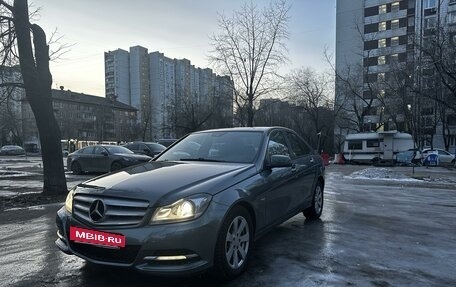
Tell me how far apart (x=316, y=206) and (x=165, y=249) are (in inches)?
167

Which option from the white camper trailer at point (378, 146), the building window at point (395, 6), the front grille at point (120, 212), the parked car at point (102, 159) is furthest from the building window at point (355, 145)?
the building window at point (395, 6)

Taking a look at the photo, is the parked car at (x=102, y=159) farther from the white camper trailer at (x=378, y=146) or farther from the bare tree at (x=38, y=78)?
the white camper trailer at (x=378, y=146)

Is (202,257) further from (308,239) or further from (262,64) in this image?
(262,64)

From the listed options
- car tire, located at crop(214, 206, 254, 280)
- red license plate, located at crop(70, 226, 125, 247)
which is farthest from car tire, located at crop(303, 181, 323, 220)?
red license plate, located at crop(70, 226, 125, 247)

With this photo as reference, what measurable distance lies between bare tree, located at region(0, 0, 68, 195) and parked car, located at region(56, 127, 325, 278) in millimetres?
6595

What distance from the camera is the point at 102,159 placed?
18375mm

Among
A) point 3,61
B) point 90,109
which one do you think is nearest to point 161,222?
→ point 3,61

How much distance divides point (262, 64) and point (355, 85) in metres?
27.7

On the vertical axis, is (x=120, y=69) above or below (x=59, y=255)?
above

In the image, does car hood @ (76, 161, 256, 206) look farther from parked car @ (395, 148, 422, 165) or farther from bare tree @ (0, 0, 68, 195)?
parked car @ (395, 148, 422, 165)

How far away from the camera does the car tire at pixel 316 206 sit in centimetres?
711

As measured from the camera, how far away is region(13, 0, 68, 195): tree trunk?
33.6ft

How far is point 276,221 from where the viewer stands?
5.29 m

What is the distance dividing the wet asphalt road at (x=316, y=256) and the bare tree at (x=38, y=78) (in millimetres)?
2669
